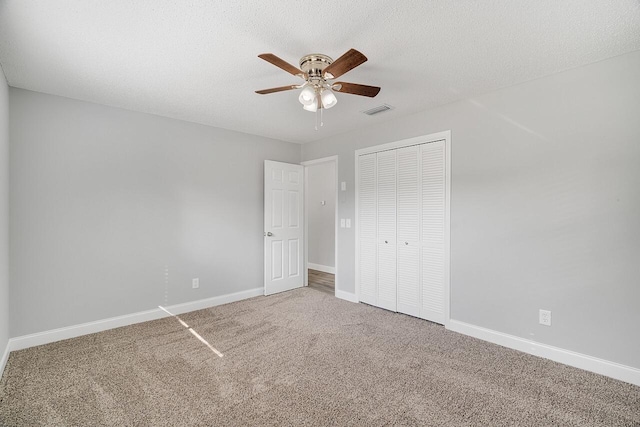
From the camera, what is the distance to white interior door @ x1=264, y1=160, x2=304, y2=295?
4.48 meters

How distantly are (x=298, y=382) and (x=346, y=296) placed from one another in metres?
2.15

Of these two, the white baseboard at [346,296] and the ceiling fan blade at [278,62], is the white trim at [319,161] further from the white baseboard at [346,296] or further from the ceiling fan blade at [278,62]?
the ceiling fan blade at [278,62]

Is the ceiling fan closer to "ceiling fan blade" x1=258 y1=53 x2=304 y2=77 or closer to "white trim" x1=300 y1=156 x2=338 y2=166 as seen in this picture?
"ceiling fan blade" x1=258 y1=53 x2=304 y2=77

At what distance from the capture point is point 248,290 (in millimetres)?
4328

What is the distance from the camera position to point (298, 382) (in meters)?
2.19

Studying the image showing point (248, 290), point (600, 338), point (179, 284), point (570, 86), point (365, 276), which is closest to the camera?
point (600, 338)

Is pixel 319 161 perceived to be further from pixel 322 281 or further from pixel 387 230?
pixel 322 281

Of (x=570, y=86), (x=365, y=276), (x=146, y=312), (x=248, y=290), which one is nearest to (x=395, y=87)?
(x=570, y=86)

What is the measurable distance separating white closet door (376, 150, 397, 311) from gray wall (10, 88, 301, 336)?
1890mm

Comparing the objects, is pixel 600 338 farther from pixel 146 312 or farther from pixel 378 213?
pixel 146 312

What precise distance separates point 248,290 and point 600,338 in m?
3.83

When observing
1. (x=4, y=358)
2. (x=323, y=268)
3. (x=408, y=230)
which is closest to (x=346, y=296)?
(x=408, y=230)

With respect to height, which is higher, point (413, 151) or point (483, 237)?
point (413, 151)

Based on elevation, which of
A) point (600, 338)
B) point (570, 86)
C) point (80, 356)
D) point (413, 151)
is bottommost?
point (80, 356)
